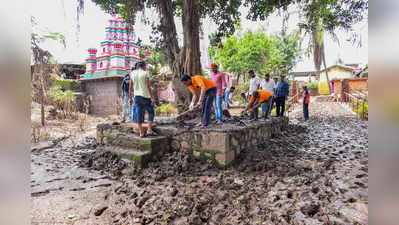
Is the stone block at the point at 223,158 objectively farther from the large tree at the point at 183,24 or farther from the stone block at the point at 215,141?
Result: the large tree at the point at 183,24

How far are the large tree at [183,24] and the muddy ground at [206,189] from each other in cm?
289

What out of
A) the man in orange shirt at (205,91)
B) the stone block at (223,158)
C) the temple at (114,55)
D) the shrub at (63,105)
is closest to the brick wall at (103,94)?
the temple at (114,55)

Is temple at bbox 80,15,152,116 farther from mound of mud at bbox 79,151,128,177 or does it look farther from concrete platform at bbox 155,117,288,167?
concrete platform at bbox 155,117,288,167

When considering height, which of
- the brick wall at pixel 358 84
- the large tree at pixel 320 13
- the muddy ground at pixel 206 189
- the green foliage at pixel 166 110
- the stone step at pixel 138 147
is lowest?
the muddy ground at pixel 206 189

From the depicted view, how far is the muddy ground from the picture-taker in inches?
94.5

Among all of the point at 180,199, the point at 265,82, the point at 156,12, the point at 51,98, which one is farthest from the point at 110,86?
the point at 180,199

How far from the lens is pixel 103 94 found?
1432cm

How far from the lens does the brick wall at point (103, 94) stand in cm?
1380


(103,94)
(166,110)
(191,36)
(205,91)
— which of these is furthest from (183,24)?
(103,94)

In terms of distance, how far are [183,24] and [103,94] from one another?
10.4 meters

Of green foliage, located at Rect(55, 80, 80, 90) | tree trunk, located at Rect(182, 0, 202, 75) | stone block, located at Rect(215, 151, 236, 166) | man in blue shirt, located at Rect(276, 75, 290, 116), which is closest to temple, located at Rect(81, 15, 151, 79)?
green foliage, located at Rect(55, 80, 80, 90)

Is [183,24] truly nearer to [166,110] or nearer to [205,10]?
[205,10]
